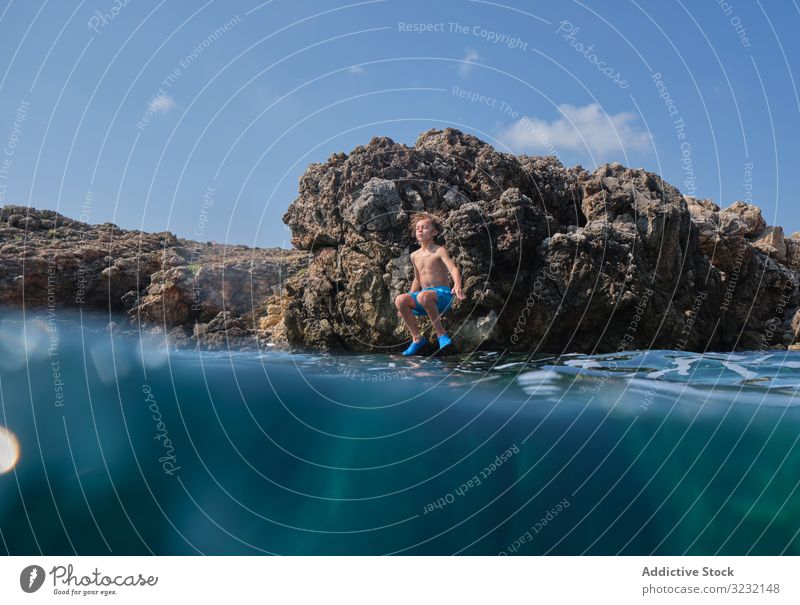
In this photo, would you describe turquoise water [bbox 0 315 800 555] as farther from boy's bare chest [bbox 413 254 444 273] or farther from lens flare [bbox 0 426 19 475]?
boy's bare chest [bbox 413 254 444 273]

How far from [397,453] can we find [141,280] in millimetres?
12314

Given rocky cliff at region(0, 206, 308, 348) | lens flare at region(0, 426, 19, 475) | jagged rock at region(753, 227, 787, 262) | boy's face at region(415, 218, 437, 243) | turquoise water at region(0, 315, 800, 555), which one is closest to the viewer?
turquoise water at region(0, 315, 800, 555)

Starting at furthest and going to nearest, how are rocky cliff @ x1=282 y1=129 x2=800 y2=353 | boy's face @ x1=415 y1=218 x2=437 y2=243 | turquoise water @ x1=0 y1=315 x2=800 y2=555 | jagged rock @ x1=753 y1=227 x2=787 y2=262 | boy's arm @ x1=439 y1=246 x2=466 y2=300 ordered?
jagged rock @ x1=753 y1=227 x2=787 y2=262 < rocky cliff @ x1=282 y1=129 x2=800 y2=353 < boy's face @ x1=415 y1=218 x2=437 y2=243 < turquoise water @ x1=0 y1=315 x2=800 y2=555 < boy's arm @ x1=439 y1=246 x2=466 y2=300

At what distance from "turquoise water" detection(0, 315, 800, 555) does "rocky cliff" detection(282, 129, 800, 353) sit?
0.79 m

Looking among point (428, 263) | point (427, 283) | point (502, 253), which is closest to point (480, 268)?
point (502, 253)

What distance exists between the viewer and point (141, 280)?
17.4 meters

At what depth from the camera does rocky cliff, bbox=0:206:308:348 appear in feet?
49.8

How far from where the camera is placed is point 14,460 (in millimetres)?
8227

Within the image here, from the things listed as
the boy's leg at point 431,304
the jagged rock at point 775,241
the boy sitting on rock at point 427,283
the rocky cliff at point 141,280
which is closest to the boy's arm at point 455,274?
the boy sitting on rock at point 427,283

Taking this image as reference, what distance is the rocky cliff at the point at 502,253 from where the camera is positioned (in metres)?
11.8

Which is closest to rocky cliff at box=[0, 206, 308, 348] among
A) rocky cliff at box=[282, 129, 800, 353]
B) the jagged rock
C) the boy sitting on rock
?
rocky cliff at box=[282, 129, 800, 353]

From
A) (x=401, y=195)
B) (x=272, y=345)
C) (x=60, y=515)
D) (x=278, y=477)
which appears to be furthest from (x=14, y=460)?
(x=401, y=195)

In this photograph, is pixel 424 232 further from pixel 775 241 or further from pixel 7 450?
pixel 775 241

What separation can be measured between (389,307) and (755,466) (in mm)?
9328
